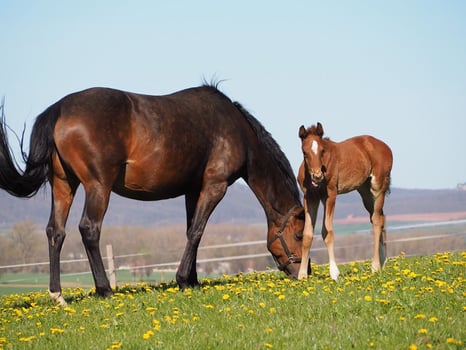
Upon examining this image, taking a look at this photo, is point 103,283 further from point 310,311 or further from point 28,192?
point 310,311

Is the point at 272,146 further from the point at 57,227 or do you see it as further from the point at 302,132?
the point at 57,227

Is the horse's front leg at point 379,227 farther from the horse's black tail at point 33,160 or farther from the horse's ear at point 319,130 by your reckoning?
the horse's black tail at point 33,160

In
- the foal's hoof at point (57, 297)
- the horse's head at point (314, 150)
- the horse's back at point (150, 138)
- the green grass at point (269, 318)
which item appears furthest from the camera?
the foal's hoof at point (57, 297)

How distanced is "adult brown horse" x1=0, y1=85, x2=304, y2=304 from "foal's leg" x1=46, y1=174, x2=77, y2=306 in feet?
0.05

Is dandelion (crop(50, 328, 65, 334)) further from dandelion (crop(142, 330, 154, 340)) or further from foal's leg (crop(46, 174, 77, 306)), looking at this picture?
foal's leg (crop(46, 174, 77, 306))

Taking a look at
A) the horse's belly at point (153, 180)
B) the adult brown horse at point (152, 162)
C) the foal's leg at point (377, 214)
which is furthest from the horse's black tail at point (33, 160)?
the foal's leg at point (377, 214)

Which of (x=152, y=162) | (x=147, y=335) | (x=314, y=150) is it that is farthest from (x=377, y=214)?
(x=147, y=335)

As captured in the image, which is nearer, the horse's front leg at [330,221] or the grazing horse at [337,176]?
the grazing horse at [337,176]

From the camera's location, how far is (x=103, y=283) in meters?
11.6

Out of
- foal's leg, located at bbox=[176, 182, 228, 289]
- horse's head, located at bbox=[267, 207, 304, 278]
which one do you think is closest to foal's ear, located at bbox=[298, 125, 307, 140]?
Result: foal's leg, located at bbox=[176, 182, 228, 289]

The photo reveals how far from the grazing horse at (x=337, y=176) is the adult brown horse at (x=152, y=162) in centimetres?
96

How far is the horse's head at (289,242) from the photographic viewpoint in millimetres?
13297

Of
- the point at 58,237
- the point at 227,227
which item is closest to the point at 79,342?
the point at 58,237

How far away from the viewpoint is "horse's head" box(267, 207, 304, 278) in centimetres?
1330
